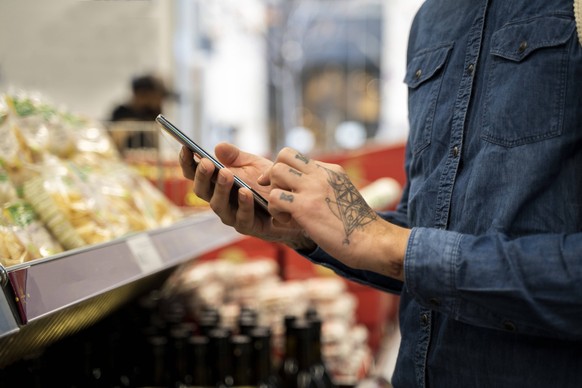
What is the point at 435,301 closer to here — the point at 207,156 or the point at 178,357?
the point at 207,156

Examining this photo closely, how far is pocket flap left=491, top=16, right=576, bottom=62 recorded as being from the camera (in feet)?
3.14

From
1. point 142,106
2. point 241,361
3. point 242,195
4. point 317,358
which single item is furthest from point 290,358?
point 142,106

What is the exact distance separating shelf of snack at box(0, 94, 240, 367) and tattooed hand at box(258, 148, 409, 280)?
0.26 metres

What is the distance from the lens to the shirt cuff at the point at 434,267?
2.93 ft

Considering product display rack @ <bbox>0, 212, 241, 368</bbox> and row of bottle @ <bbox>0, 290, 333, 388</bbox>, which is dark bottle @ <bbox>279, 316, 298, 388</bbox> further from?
product display rack @ <bbox>0, 212, 241, 368</bbox>

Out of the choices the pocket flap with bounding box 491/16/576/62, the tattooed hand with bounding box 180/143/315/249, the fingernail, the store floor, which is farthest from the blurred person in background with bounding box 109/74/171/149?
the pocket flap with bounding box 491/16/576/62

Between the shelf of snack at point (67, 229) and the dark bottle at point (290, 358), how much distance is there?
32cm

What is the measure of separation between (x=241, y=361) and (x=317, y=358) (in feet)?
1.14

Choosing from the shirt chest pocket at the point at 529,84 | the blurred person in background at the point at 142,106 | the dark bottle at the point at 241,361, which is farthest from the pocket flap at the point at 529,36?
the blurred person in background at the point at 142,106

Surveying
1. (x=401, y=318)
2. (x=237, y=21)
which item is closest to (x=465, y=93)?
(x=401, y=318)

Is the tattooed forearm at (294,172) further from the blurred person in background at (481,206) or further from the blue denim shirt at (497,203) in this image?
the blue denim shirt at (497,203)

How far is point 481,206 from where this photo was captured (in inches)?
39.1

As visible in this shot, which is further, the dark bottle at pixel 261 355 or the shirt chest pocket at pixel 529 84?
the dark bottle at pixel 261 355

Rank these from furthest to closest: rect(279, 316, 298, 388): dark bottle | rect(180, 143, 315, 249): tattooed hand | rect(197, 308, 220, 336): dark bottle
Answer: rect(279, 316, 298, 388): dark bottle, rect(197, 308, 220, 336): dark bottle, rect(180, 143, 315, 249): tattooed hand
